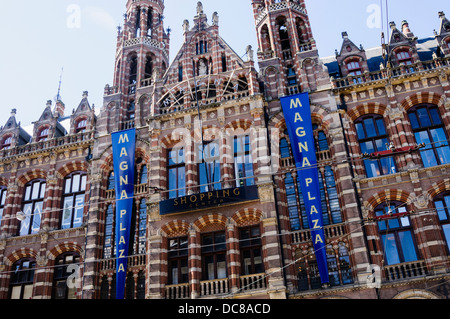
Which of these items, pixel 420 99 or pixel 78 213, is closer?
pixel 420 99

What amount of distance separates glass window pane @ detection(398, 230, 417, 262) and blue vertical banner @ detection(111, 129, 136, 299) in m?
14.9

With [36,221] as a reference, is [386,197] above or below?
below

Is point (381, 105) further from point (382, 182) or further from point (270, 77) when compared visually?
point (270, 77)

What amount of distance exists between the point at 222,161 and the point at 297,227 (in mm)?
5764

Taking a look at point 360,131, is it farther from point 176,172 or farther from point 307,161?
point 176,172

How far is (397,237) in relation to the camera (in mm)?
21594

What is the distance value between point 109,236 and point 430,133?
20.0m

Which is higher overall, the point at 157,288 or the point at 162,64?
the point at 162,64

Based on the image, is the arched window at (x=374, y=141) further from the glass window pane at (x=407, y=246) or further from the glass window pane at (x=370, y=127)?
the glass window pane at (x=407, y=246)

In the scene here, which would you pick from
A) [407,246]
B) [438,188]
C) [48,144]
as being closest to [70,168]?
[48,144]

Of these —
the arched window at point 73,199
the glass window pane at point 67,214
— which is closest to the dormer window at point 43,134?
the arched window at point 73,199

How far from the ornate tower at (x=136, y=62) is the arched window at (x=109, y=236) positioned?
592 centimetres

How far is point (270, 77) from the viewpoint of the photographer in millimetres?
27156
